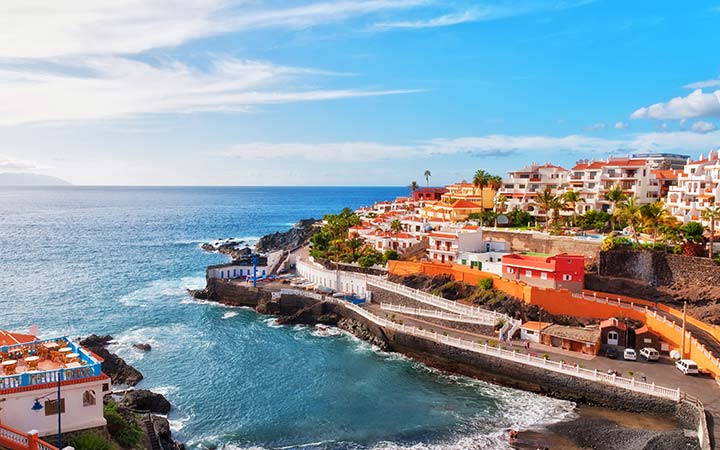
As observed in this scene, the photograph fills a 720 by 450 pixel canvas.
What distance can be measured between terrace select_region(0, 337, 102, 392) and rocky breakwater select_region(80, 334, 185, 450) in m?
3.42

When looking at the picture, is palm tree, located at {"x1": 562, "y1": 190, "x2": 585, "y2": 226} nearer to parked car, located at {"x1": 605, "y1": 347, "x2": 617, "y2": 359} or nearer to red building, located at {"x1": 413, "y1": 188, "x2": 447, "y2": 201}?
parked car, located at {"x1": 605, "y1": 347, "x2": 617, "y2": 359}

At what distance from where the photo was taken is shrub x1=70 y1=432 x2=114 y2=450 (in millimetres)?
22000

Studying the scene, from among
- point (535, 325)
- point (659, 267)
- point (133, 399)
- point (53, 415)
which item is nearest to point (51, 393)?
point (53, 415)

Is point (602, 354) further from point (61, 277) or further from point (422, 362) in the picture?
point (61, 277)

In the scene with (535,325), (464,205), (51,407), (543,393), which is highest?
(464,205)

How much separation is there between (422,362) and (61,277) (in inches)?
2675

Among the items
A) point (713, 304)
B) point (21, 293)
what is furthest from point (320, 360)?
point (21, 293)

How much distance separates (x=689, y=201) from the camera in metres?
68.6

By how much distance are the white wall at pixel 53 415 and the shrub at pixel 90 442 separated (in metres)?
0.64

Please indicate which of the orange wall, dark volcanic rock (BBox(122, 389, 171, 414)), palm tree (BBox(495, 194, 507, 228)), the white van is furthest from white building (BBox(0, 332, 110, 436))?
palm tree (BBox(495, 194, 507, 228))

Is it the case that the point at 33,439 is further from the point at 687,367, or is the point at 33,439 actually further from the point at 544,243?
the point at 544,243

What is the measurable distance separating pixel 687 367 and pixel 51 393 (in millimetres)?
41424

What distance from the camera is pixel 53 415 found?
884 inches

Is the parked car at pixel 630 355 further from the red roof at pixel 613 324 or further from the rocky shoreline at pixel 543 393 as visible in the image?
the rocky shoreline at pixel 543 393
